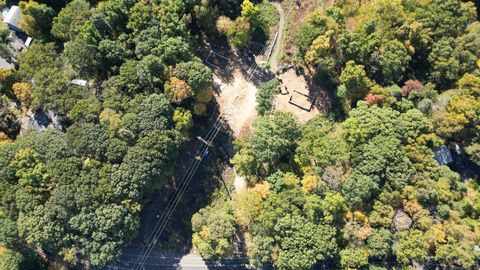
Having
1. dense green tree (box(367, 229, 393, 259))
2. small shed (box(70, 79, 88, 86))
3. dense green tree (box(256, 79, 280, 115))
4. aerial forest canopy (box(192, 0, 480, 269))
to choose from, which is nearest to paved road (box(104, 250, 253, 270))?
aerial forest canopy (box(192, 0, 480, 269))

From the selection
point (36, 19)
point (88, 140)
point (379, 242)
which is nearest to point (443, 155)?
point (379, 242)

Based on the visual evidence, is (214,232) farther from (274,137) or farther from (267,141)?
(274,137)

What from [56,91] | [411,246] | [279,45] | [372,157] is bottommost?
[56,91]

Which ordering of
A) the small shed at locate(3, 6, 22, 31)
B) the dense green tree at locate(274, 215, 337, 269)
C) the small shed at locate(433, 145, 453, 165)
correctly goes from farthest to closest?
the small shed at locate(3, 6, 22, 31) < the small shed at locate(433, 145, 453, 165) < the dense green tree at locate(274, 215, 337, 269)

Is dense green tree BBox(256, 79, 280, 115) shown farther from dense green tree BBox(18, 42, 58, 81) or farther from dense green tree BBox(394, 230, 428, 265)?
dense green tree BBox(18, 42, 58, 81)

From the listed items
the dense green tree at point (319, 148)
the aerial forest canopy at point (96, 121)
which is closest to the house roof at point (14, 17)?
the aerial forest canopy at point (96, 121)

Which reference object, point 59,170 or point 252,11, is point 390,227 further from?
point 59,170

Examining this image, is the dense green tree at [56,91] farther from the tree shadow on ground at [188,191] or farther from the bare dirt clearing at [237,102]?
the bare dirt clearing at [237,102]

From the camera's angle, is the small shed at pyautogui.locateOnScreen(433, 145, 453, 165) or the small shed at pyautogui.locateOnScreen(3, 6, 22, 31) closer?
the small shed at pyautogui.locateOnScreen(433, 145, 453, 165)
